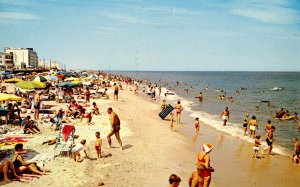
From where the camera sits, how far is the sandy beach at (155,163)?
823cm

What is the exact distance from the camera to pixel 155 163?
9914mm

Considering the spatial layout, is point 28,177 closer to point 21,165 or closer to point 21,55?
point 21,165

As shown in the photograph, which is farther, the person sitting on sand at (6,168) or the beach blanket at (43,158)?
the beach blanket at (43,158)

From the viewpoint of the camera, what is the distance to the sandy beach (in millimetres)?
8234

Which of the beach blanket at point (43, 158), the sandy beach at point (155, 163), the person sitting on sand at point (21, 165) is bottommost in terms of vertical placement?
the sandy beach at point (155, 163)

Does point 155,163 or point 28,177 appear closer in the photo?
point 28,177

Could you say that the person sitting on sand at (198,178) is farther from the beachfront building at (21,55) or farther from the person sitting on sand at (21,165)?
the beachfront building at (21,55)

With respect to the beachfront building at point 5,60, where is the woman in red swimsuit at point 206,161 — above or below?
below

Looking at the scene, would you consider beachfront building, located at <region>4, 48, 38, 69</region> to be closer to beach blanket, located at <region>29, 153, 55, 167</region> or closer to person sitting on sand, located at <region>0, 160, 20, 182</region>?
beach blanket, located at <region>29, 153, 55, 167</region>

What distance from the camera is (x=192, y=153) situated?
12102 mm

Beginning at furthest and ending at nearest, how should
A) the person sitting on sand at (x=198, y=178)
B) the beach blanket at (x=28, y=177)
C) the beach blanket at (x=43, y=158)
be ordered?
the beach blanket at (x=43, y=158)
the beach blanket at (x=28, y=177)
the person sitting on sand at (x=198, y=178)

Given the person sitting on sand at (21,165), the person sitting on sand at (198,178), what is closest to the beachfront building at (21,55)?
the person sitting on sand at (21,165)

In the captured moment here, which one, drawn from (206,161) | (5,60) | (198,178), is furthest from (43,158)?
(5,60)

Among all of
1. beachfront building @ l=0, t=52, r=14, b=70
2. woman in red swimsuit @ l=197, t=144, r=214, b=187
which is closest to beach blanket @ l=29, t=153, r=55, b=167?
woman in red swimsuit @ l=197, t=144, r=214, b=187
